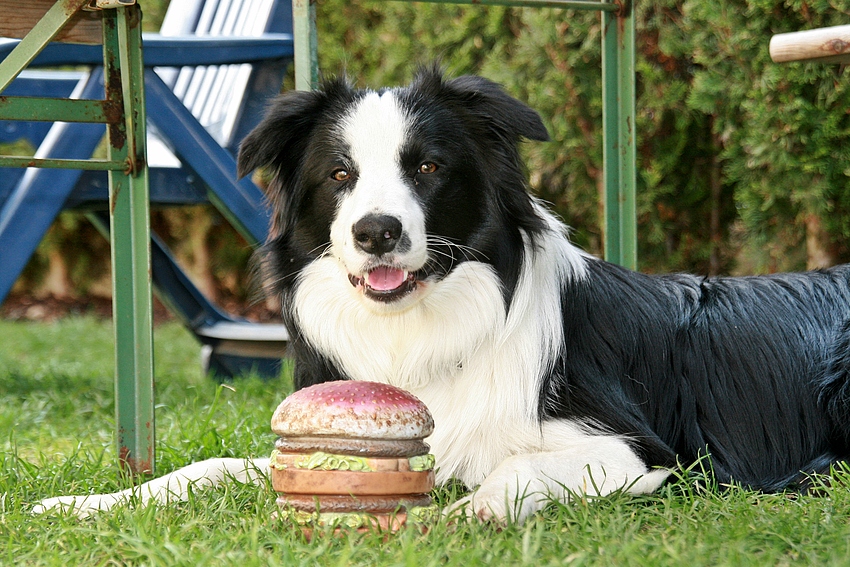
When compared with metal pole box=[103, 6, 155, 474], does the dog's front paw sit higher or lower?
lower

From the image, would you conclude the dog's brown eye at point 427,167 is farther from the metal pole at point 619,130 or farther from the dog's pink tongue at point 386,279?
the metal pole at point 619,130

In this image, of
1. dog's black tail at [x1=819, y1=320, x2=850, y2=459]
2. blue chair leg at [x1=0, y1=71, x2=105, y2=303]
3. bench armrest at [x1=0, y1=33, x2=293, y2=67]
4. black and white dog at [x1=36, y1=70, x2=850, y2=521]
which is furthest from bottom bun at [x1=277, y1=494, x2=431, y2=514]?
bench armrest at [x1=0, y1=33, x2=293, y2=67]

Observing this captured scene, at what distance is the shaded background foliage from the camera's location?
4074 millimetres

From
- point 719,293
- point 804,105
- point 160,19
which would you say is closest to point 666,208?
point 804,105

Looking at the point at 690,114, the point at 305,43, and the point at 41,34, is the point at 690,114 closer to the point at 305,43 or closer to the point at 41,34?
the point at 305,43

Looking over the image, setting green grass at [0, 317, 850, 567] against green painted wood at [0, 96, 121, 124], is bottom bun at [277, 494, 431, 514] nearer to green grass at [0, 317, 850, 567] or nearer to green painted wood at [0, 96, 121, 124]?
green grass at [0, 317, 850, 567]

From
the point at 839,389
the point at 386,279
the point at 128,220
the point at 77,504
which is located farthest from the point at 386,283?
the point at 839,389

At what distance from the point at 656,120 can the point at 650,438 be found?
2.78 metres

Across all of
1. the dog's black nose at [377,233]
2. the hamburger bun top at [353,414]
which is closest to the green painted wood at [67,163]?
the dog's black nose at [377,233]

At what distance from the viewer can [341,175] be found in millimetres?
2641

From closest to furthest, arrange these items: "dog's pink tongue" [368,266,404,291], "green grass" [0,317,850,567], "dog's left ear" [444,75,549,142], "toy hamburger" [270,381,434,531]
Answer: "green grass" [0,317,850,567] < "toy hamburger" [270,381,434,531] < "dog's pink tongue" [368,266,404,291] < "dog's left ear" [444,75,549,142]

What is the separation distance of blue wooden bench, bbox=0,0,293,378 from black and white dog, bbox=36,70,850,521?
1195 mm

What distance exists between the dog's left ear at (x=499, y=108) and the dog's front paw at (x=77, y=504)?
4.80 ft

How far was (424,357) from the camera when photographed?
2.66 metres
